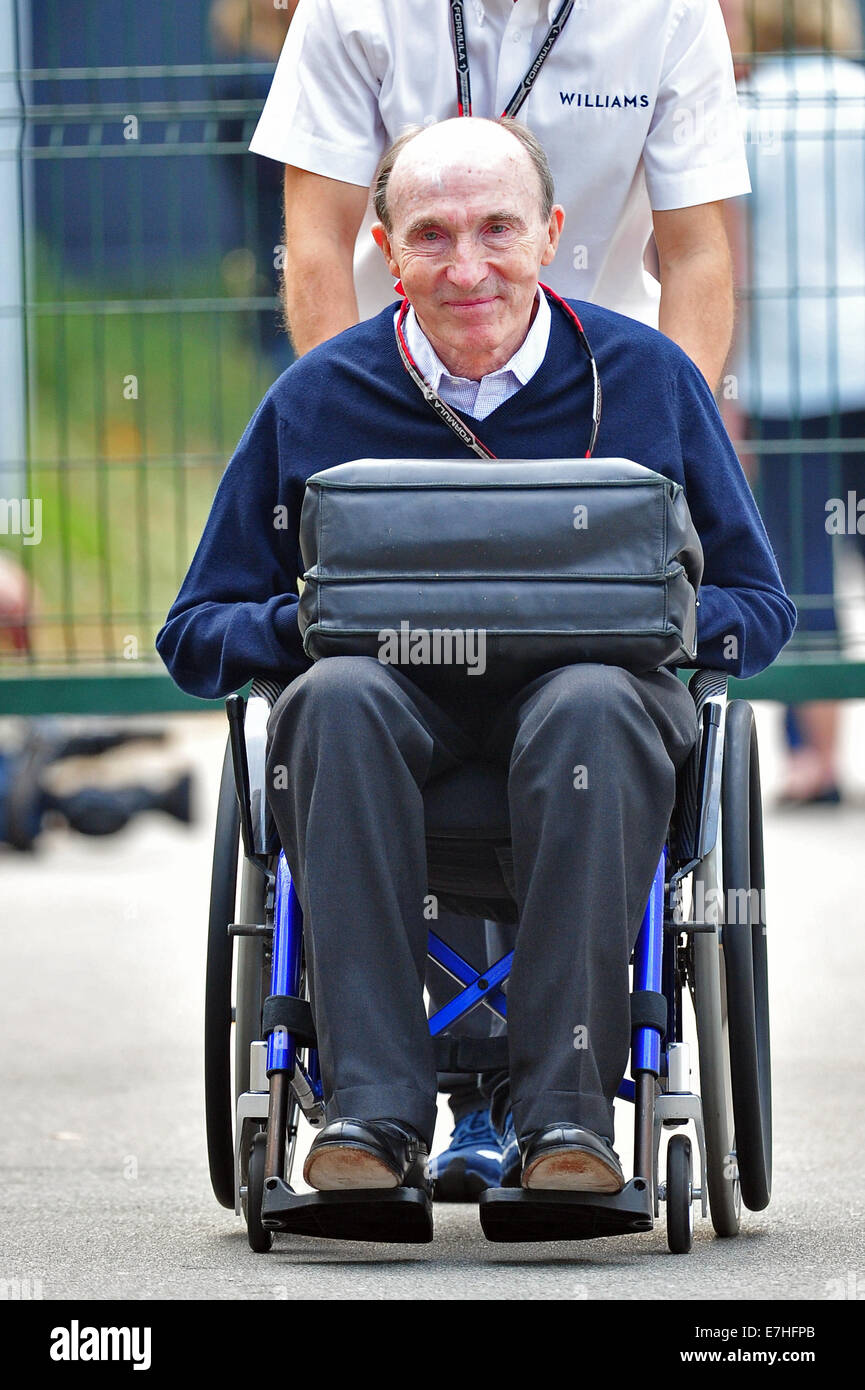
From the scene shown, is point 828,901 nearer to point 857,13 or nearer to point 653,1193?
point 857,13

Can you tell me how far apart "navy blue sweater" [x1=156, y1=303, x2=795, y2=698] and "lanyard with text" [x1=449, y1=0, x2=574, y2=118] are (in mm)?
632

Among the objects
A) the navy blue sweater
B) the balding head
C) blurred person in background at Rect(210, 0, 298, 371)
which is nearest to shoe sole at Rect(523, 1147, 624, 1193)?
the navy blue sweater

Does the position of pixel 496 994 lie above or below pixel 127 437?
below

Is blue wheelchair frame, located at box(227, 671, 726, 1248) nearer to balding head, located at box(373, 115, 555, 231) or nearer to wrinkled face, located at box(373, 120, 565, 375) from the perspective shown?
wrinkled face, located at box(373, 120, 565, 375)

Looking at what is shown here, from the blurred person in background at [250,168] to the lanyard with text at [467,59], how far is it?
1.82m

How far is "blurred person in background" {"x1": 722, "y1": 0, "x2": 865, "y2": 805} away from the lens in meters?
5.38

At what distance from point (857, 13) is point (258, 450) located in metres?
2.97

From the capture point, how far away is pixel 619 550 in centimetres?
273

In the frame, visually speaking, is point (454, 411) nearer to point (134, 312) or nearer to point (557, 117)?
point (557, 117)

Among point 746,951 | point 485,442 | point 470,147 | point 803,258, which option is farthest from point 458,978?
point 803,258

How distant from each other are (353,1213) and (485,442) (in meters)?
1.03

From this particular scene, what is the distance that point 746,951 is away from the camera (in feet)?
9.46
